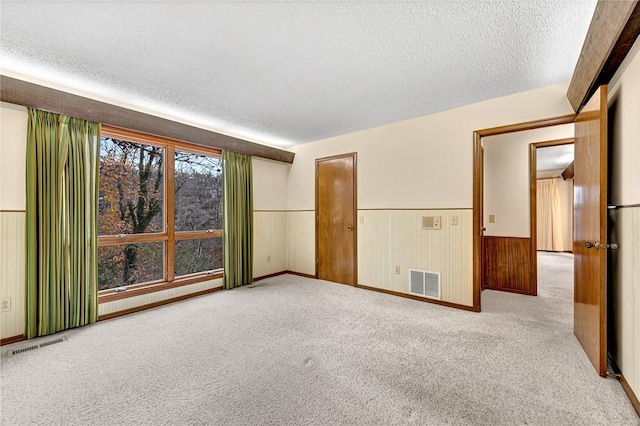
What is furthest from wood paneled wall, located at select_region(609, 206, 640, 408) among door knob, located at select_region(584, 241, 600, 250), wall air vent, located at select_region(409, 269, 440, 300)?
wall air vent, located at select_region(409, 269, 440, 300)

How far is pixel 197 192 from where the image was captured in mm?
3887

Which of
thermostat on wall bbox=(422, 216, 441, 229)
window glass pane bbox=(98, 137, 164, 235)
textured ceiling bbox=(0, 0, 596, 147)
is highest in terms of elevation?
textured ceiling bbox=(0, 0, 596, 147)

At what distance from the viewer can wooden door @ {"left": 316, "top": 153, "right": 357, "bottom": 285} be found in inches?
167

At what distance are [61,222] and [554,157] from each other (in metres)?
8.64

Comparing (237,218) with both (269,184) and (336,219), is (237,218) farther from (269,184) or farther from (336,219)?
(336,219)

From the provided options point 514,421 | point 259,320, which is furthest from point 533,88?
point 259,320

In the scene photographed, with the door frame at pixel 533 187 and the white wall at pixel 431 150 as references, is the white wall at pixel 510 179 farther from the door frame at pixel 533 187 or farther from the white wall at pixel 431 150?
the white wall at pixel 431 150

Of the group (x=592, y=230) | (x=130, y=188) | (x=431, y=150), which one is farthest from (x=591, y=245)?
(x=130, y=188)

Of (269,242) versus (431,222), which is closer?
(431,222)

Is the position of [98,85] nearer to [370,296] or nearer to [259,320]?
[259,320]

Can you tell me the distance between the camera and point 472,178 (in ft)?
10.3

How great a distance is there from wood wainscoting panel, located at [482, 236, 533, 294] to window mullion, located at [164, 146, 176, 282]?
4469 mm

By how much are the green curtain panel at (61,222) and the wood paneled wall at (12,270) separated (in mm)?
63

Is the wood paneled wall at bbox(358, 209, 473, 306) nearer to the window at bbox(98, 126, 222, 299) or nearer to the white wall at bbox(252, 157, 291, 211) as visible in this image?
the white wall at bbox(252, 157, 291, 211)
